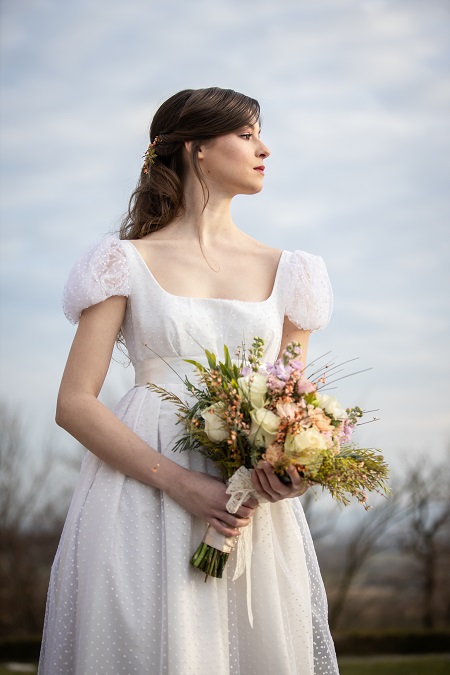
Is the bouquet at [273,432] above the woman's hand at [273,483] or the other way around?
above

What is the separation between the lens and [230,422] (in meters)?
2.66

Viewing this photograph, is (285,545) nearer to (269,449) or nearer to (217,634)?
(217,634)

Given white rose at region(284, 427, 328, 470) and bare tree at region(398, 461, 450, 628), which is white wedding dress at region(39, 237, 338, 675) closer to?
white rose at region(284, 427, 328, 470)

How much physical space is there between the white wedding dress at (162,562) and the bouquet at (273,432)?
6.9 inches

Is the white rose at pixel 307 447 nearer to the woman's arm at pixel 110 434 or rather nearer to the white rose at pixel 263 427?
the white rose at pixel 263 427

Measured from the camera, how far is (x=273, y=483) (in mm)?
2637

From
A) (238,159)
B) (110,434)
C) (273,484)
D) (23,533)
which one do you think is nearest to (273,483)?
(273,484)

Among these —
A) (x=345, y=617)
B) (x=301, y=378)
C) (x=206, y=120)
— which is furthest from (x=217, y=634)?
(x=345, y=617)

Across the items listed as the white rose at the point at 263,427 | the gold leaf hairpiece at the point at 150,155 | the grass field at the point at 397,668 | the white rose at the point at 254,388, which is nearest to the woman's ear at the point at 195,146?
the gold leaf hairpiece at the point at 150,155

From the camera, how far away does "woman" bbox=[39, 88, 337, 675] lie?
2.81 metres

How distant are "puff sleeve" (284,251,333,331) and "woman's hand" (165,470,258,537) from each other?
2.91ft

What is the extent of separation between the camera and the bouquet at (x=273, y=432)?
8.52 feet

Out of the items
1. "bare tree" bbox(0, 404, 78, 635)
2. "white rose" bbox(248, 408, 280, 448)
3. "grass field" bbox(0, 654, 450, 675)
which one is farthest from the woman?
"bare tree" bbox(0, 404, 78, 635)

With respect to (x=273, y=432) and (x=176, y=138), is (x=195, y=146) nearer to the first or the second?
(x=176, y=138)
